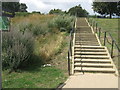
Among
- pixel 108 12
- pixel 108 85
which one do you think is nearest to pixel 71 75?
pixel 108 85

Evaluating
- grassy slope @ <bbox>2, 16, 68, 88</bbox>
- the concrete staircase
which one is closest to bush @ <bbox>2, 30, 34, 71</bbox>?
grassy slope @ <bbox>2, 16, 68, 88</bbox>

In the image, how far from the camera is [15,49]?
28.9ft

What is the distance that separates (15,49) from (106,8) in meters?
47.9

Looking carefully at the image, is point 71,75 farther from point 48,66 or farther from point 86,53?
point 86,53

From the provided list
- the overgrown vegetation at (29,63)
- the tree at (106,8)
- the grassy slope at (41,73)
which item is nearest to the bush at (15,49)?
the overgrown vegetation at (29,63)

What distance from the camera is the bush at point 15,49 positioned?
345 inches

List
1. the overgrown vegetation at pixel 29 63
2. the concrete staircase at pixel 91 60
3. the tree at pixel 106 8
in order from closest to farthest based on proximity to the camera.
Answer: the overgrown vegetation at pixel 29 63
the concrete staircase at pixel 91 60
the tree at pixel 106 8

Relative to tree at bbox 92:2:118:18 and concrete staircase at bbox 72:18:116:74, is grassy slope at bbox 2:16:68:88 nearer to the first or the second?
concrete staircase at bbox 72:18:116:74

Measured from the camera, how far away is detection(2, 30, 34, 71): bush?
8.77m

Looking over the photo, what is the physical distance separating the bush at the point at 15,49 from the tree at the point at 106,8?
1801 inches

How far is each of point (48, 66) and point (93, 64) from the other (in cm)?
213

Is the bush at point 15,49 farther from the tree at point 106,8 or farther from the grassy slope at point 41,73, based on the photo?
the tree at point 106,8

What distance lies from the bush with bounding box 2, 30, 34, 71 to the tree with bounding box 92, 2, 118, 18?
45.7 m

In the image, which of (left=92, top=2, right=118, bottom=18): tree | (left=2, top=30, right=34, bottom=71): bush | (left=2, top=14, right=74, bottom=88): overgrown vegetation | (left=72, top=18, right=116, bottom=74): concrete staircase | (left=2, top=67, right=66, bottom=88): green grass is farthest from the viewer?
(left=92, top=2, right=118, bottom=18): tree
